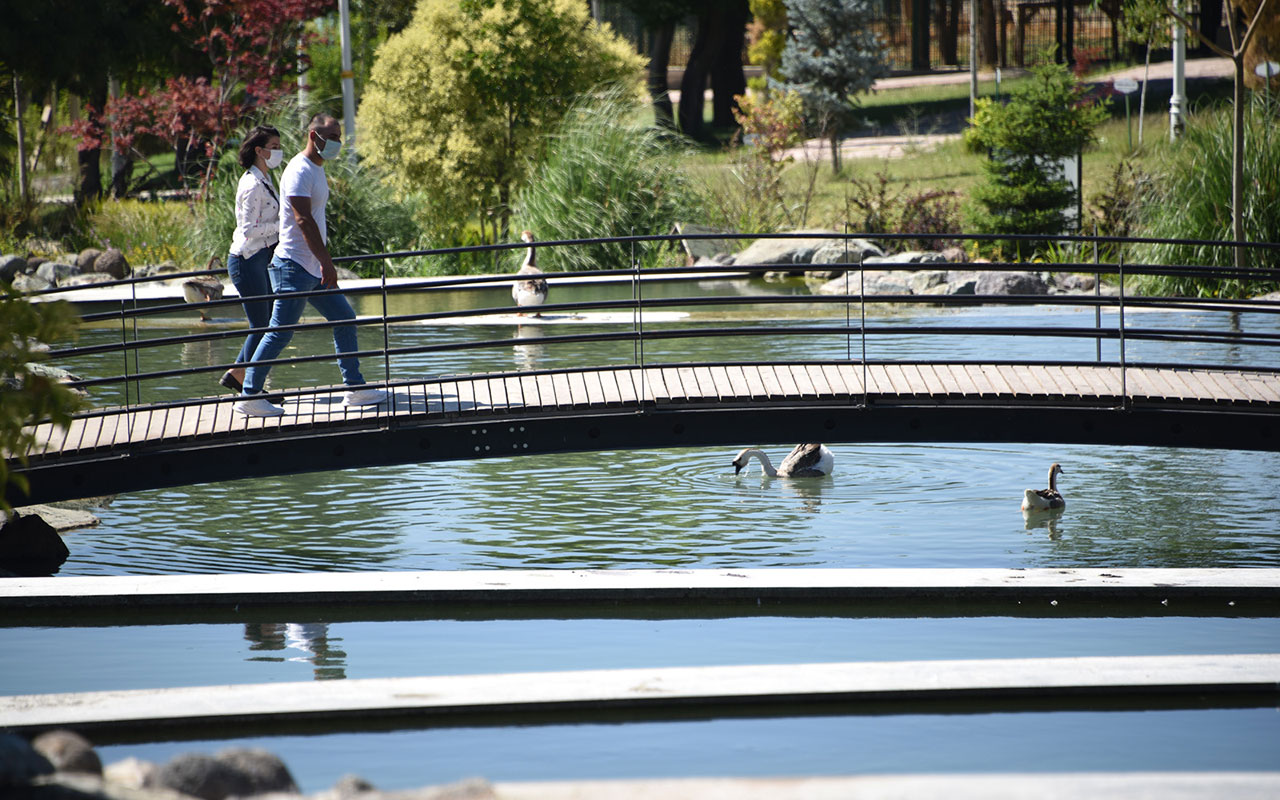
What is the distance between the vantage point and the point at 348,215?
1001 inches

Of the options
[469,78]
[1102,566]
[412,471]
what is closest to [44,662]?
[412,471]

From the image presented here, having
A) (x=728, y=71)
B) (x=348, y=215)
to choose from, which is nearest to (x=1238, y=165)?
(x=348, y=215)

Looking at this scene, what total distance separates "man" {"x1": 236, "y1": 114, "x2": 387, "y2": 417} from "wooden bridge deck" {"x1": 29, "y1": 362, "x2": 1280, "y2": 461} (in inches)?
7.6

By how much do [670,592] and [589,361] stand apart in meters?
8.59

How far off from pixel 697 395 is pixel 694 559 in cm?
104

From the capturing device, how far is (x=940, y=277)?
21.3 m

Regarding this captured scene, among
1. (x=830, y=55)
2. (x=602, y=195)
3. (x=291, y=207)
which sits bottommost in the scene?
(x=291, y=207)

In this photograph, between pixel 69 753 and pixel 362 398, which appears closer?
pixel 69 753

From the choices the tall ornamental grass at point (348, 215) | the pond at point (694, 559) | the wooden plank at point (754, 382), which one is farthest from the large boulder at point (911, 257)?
the wooden plank at point (754, 382)

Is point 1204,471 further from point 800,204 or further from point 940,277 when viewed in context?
point 800,204

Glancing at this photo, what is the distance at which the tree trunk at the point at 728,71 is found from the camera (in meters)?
46.6

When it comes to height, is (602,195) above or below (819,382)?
above

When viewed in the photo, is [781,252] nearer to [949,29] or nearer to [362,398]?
[362,398]

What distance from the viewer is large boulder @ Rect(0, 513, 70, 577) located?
9219mm
